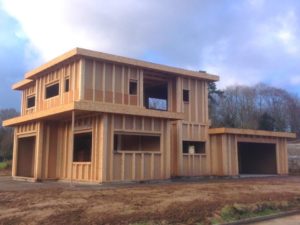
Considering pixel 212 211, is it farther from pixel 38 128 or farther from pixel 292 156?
pixel 292 156

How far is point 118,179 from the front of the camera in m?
19.1

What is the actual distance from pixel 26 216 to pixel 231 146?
18.6m

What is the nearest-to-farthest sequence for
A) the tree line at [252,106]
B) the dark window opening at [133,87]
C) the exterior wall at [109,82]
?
the exterior wall at [109,82], the dark window opening at [133,87], the tree line at [252,106]

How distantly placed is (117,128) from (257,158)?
52.3 feet

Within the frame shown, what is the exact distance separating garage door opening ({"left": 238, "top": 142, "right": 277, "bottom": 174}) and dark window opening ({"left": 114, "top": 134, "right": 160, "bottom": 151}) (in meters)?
12.0

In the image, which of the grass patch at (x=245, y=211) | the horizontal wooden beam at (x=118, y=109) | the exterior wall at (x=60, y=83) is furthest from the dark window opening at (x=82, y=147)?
the grass patch at (x=245, y=211)

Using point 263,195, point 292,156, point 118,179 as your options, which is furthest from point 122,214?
point 292,156

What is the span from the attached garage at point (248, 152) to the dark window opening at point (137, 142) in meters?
5.92

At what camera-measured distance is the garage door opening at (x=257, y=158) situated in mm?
29922

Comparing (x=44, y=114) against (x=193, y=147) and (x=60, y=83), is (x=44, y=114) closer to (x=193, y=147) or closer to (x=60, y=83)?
(x=60, y=83)

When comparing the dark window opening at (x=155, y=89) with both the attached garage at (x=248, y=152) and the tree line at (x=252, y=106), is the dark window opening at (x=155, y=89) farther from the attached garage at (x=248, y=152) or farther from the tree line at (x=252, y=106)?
the tree line at (x=252, y=106)

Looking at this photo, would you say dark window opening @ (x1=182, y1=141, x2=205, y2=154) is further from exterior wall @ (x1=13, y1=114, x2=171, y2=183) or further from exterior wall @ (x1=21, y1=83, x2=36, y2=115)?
exterior wall @ (x1=21, y1=83, x2=36, y2=115)

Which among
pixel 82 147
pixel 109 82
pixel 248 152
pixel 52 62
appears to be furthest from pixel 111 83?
pixel 248 152

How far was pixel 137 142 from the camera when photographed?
22766 millimetres
